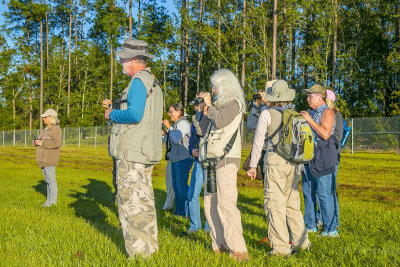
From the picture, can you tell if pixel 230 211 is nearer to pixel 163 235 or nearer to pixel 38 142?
pixel 163 235

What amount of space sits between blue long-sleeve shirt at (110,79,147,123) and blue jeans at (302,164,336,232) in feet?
10.5

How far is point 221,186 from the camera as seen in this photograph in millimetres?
4473

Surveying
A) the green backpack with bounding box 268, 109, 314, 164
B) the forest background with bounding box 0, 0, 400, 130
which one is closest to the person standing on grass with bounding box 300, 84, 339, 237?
the green backpack with bounding box 268, 109, 314, 164

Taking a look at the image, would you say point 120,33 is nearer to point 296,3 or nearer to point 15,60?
point 15,60

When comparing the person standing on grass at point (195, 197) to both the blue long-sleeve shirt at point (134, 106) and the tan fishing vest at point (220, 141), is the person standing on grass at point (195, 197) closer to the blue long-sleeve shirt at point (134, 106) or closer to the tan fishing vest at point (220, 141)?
the tan fishing vest at point (220, 141)

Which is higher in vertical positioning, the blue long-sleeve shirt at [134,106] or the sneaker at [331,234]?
the blue long-sleeve shirt at [134,106]

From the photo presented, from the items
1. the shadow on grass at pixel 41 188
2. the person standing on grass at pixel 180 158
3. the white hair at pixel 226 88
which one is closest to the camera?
the white hair at pixel 226 88

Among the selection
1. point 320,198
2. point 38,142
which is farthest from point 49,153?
point 320,198

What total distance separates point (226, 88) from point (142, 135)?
3.61 ft

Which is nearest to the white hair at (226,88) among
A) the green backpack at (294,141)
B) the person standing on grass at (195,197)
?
the green backpack at (294,141)

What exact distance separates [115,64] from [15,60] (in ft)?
44.0

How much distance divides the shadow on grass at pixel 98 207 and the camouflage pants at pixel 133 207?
59cm

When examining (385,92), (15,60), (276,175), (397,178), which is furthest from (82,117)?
(276,175)

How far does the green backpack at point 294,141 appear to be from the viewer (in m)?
4.66
